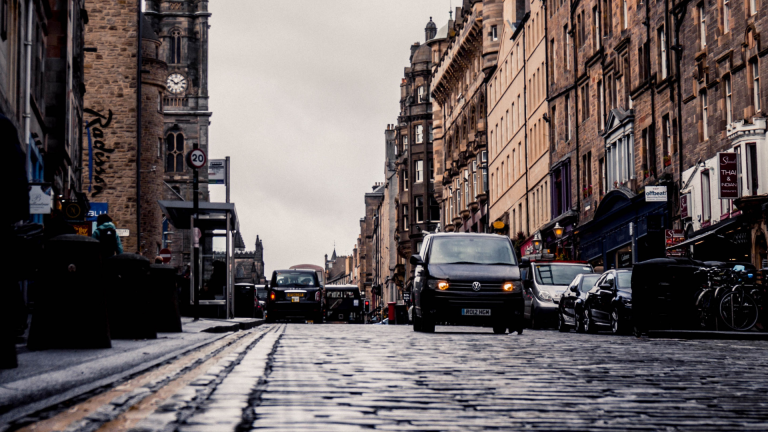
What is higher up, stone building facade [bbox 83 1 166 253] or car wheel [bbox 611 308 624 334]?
stone building facade [bbox 83 1 166 253]

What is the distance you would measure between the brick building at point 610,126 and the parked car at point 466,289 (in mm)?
16988

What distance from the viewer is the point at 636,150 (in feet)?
140

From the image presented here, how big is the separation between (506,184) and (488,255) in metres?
48.9

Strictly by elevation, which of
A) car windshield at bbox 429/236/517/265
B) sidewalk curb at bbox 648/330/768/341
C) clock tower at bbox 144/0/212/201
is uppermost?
clock tower at bbox 144/0/212/201

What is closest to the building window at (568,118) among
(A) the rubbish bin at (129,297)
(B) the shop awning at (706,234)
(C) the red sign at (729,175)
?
(B) the shop awning at (706,234)

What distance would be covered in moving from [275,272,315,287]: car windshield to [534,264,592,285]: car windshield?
31.0ft

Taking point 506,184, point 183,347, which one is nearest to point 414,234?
point 506,184

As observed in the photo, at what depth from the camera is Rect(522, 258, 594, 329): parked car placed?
3231cm

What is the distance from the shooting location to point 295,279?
40250mm

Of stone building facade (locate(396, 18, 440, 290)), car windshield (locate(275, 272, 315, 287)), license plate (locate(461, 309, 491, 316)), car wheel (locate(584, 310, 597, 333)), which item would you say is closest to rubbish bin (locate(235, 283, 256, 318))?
car windshield (locate(275, 272, 315, 287))

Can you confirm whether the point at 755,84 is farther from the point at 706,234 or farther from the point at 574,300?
the point at 574,300

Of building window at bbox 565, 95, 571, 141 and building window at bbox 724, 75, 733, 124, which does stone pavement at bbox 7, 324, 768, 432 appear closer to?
building window at bbox 724, 75, 733, 124

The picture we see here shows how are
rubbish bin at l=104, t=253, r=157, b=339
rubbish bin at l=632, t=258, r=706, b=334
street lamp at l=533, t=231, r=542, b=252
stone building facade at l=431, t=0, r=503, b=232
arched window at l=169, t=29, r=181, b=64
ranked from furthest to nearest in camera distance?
arched window at l=169, t=29, r=181, b=64 < stone building facade at l=431, t=0, r=503, b=232 < street lamp at l=533, t=231, r=542, b=252 < rubbish bin at l=632, t=258, r=706, b=334 < rubbish bin at l=104, t=253, r=157, b=339

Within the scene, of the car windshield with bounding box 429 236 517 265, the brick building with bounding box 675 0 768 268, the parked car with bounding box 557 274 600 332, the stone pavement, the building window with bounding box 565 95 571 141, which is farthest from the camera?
the building window with bounding box 565 95 571 141
